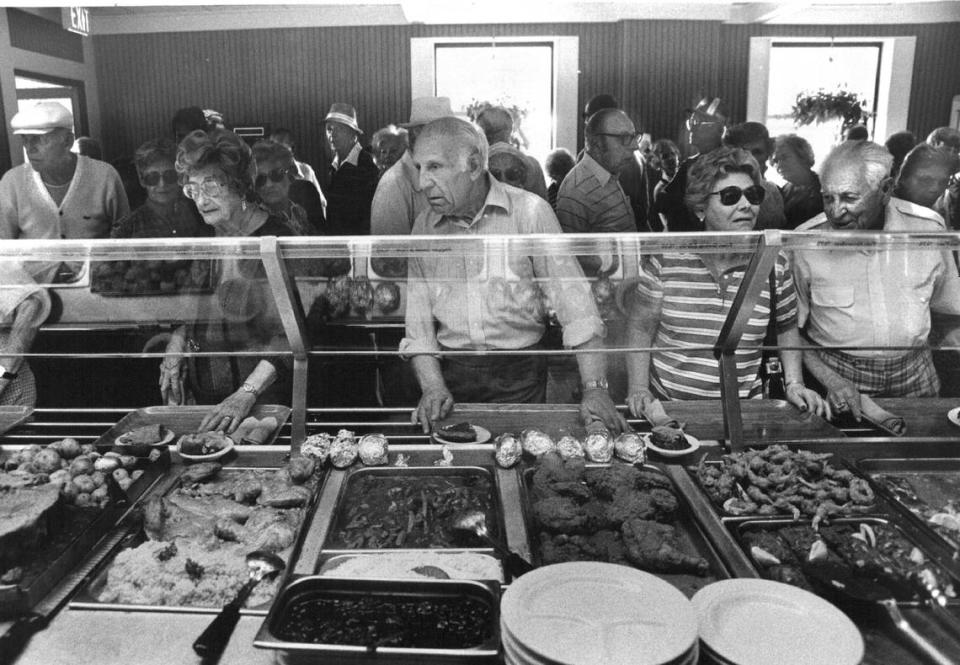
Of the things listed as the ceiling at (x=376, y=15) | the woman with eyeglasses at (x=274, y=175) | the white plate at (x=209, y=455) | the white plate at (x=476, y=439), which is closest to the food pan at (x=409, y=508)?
the white plate at (x=476, y=439)

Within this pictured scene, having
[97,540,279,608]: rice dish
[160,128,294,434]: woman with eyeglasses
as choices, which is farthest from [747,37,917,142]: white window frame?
[97,540,279,608]: rice dish

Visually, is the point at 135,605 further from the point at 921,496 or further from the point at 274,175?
the point at 274,175

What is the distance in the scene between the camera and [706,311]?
2697 millimetres

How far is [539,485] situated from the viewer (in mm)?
2102

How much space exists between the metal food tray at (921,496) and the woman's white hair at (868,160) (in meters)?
1.21

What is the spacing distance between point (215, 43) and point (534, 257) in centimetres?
1019

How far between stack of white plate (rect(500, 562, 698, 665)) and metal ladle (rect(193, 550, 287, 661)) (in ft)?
1.86

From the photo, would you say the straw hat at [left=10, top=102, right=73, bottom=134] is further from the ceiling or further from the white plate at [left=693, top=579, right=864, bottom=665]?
the ceiling

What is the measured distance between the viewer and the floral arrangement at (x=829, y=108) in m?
10.5

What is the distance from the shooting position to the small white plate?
2.48m

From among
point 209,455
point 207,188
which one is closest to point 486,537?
point 209,455

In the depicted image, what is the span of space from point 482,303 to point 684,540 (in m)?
1.23

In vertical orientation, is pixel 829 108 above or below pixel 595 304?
above

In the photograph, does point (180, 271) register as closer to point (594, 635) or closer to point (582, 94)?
point (594, 635)
